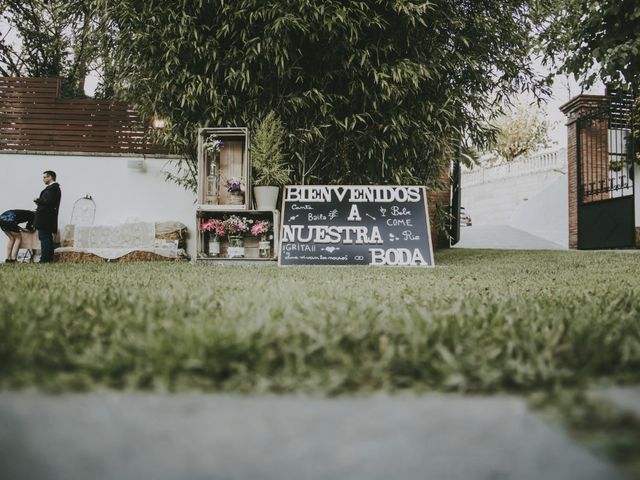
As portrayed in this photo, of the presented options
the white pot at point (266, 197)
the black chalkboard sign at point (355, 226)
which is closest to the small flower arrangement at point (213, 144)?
the white pot at point (266, 197)

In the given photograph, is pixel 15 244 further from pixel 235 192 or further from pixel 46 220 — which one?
pixel 235 192

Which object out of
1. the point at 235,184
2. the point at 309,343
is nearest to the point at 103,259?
the point at 235,184

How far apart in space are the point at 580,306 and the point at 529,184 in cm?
1873

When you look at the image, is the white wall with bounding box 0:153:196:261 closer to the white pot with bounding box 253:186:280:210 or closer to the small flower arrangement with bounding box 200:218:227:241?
the small flower arrangement with bounding box 200:218:227:241

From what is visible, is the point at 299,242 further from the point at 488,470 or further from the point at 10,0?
the point at 10,0

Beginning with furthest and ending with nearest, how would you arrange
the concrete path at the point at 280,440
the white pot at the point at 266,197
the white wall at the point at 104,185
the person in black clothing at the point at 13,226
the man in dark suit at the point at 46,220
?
the white wall at the point at 104,185
the person in black clothing at the point at 13,226
the man in dark suit at the point at 46,220
the white pot at the point at 266,197
the concrete path at the point at 280,440

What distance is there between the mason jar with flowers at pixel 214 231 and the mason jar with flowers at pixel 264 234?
367 millimetres

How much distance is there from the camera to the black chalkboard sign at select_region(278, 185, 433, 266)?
538 centimetres

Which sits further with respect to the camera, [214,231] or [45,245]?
[45,245]

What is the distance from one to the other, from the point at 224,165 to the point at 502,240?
7.43 m

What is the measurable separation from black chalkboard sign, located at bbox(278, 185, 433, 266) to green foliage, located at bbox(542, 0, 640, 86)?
221 centimetres

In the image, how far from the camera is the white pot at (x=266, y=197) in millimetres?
5832

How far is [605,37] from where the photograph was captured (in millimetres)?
5277

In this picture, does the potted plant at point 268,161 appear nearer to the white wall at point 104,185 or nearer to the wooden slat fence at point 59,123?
the white wall at point 104,185
